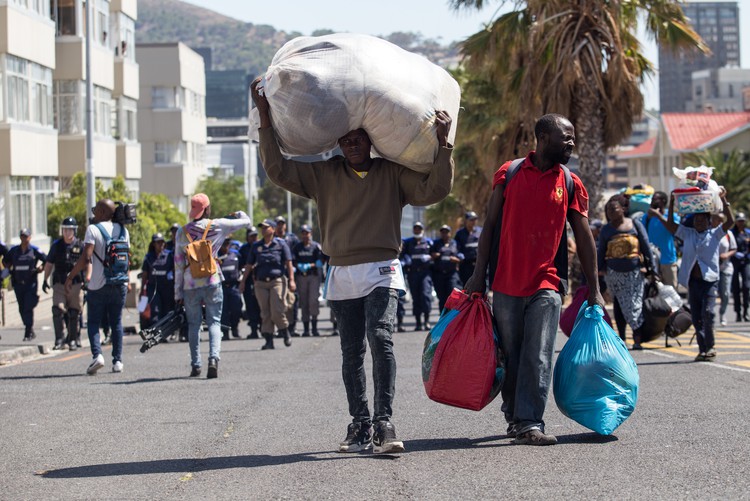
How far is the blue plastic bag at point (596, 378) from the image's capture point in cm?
767

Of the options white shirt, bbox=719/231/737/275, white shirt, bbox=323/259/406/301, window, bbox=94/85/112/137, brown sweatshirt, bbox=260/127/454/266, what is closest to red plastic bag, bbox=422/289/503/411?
white shirt, bbox=323/259/406/301

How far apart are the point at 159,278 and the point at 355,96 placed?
14420mm

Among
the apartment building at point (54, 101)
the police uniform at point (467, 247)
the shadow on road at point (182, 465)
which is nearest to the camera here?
the shadow on road at point (182, 465)

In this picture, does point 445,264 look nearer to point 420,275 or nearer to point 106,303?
point 420,275

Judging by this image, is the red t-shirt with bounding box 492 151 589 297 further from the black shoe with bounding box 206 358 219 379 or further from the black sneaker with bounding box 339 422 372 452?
the black shoe with bounding box 206 358 219 379

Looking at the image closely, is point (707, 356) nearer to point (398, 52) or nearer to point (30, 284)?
point (398, 52)

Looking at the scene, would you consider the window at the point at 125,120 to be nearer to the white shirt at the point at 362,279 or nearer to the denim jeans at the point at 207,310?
the denim jeans at the point at 207,310

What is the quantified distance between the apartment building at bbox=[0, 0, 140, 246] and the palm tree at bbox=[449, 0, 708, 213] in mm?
10790

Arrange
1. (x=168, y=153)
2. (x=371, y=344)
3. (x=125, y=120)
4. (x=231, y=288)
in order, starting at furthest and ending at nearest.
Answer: (x=168, y=153), (x=125, y=120), (x=231, y=288), (x=371, y=344)

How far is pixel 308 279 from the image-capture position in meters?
22.1

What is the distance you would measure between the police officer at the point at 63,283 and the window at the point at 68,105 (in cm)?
1804

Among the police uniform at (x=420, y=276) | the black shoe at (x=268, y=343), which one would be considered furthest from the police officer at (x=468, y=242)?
the black shoe at (x=268, y=343)

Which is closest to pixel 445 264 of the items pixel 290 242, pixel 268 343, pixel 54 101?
pixel 290 242

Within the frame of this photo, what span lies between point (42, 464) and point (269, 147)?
7.69 feet
